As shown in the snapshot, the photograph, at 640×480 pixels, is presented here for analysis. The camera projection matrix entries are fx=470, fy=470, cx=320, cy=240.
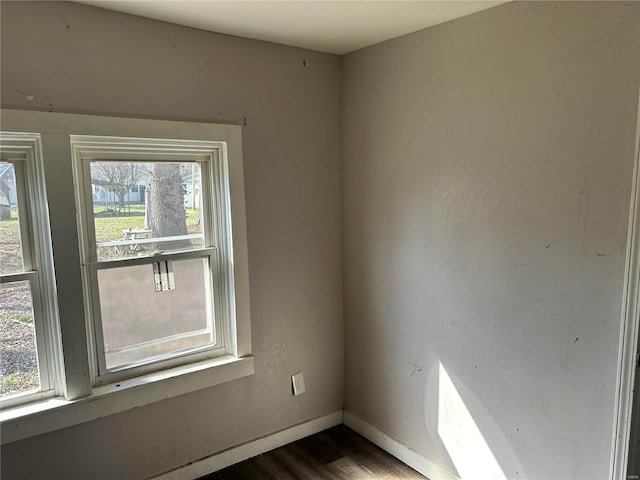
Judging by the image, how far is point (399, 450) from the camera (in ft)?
8.85

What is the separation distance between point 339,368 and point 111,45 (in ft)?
7.28

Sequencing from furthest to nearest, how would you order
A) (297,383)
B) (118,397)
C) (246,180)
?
(297,383) < (246,180) < (118,397)

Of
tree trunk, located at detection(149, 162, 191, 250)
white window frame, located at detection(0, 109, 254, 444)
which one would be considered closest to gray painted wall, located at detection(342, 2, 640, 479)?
white window frame, located at detection(0, 109, 254, 444)

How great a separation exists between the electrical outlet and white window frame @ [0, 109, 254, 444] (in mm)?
512

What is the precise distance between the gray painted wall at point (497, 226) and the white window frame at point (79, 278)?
780mm

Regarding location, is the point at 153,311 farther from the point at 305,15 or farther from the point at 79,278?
the point at 305,15

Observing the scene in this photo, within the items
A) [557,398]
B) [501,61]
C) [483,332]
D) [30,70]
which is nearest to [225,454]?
[483,332]

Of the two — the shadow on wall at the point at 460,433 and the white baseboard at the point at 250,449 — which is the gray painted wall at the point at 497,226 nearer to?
the shadow on wall at the point at 460,433

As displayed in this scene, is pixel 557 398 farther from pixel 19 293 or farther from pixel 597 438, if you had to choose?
pixel 19 293

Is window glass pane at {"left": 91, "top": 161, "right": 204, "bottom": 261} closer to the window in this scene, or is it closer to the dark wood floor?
the window

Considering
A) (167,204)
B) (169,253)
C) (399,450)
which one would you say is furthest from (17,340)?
(399,450)

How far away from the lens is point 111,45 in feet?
6.81

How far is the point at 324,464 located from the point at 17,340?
1.70 meters

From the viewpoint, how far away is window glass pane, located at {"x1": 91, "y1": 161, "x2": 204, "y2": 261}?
2.23 metres
